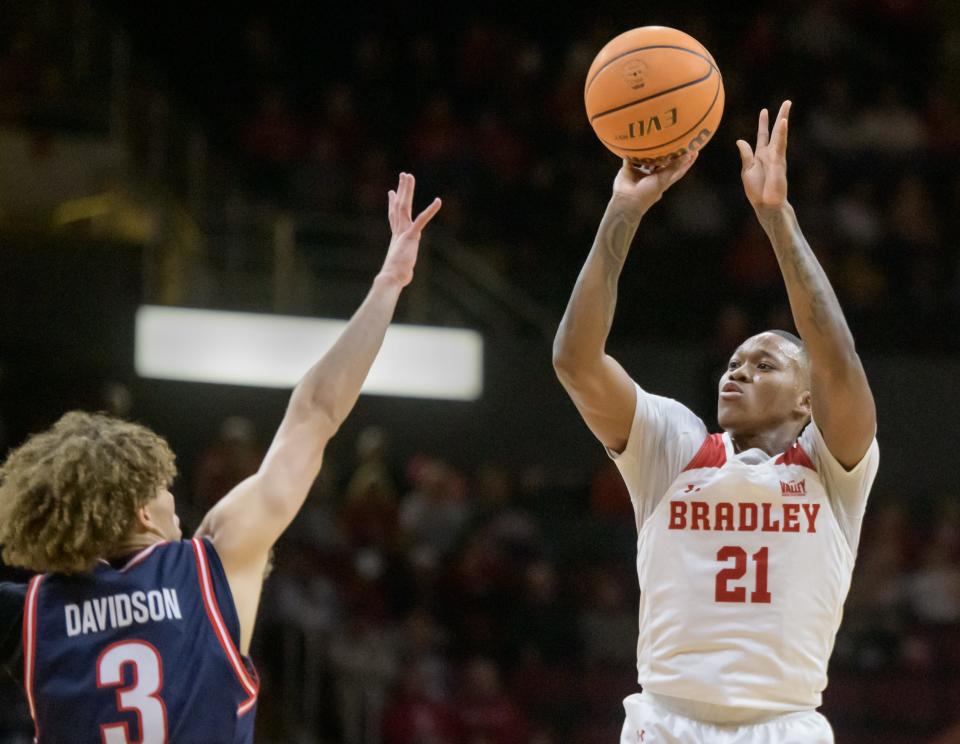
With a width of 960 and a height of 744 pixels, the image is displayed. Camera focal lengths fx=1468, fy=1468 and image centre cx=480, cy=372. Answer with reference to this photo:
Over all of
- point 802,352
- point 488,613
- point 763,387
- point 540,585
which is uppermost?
point 802,352

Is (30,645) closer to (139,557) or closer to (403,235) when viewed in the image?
(139,557)

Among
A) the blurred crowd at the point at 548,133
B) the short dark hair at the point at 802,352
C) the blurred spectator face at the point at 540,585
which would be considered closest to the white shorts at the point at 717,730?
the short dark hair at the point at 802,352

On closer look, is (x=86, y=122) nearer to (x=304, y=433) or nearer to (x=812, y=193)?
(x=812, y=193)

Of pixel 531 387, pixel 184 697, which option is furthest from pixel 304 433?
pixel 531 387

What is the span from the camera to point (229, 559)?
340cm

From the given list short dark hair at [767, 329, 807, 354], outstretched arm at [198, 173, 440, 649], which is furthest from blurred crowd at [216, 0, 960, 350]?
outstretched arm at [198, 173, 440, 649]

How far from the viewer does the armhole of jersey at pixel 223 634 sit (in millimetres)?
3332

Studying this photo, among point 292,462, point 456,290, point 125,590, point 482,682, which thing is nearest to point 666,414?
point 292,462

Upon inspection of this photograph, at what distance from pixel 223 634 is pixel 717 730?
1636mm

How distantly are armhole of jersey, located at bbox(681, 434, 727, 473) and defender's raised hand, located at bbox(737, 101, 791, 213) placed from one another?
0.74m

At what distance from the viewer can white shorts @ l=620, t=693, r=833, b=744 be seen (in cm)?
422

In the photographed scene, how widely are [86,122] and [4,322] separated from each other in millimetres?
1716

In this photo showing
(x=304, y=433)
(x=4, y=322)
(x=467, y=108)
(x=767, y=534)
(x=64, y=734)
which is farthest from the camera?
(x=467, y=108)

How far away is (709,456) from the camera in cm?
453
